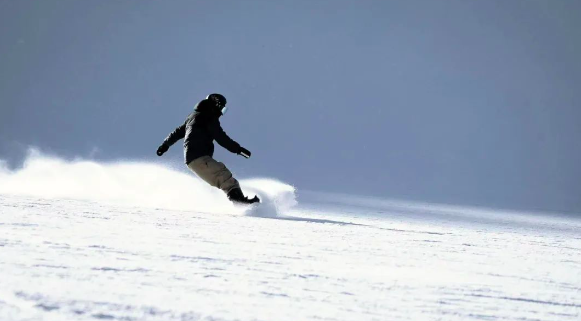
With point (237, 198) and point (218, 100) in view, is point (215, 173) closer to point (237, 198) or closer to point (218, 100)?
point (237, 198)

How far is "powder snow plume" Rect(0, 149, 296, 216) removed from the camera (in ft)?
33.0

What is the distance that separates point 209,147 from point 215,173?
1.31ft

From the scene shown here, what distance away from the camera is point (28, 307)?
9.64 ft

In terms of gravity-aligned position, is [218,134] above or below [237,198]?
above

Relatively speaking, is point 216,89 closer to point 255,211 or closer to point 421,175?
point 421,175

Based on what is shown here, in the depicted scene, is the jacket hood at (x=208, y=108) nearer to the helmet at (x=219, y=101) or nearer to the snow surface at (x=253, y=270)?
the helmet at (x=219, y=101)

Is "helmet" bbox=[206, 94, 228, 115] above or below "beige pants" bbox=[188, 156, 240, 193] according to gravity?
above

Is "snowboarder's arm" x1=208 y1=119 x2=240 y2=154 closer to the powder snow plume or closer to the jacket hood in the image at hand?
the jacket hood

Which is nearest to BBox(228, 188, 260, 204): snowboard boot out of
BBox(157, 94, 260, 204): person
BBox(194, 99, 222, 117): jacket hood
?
BBox(157, 94, 260, 204): person

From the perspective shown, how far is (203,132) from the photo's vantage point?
9.88 m

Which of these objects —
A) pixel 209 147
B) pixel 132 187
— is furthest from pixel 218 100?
pixel 132 187

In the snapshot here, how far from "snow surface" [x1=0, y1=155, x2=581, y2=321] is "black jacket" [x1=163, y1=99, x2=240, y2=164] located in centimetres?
148

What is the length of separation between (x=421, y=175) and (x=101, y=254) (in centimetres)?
10795

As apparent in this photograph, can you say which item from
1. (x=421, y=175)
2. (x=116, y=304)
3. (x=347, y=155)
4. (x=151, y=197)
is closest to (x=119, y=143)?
(x=347, y=155)
